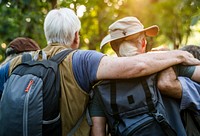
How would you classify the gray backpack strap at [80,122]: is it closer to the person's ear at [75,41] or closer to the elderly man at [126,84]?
the elderly man at [126,84]

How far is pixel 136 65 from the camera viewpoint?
94.6 inches

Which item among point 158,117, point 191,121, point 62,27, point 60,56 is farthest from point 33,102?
point 191,121

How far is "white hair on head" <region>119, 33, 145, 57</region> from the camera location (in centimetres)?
264

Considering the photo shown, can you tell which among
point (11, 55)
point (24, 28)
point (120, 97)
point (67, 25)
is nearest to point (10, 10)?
point (24, 28)

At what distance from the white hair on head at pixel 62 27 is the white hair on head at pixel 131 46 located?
0.35m

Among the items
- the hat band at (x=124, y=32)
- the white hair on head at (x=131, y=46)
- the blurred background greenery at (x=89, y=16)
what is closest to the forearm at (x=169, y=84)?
the white hair on head at (x=131, y=46)

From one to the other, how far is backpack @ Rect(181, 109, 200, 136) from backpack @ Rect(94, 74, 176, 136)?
0.38 ft

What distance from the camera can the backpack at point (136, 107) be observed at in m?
2.40

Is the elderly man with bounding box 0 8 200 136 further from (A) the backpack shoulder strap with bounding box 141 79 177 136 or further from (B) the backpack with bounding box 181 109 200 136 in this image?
(B) the backpack with bounding box 181 109 200 136

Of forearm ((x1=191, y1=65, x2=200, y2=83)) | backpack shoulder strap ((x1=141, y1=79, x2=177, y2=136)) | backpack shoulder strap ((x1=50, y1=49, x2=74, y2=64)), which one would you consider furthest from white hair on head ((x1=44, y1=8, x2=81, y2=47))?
forearm ((x1=191, y1=65, x2=200, y2=83))

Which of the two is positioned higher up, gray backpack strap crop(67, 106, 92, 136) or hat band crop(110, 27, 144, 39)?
hat band crop(110, 27, 144, 39)

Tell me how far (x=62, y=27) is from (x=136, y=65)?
0.62m

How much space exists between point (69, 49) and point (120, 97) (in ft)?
1.67

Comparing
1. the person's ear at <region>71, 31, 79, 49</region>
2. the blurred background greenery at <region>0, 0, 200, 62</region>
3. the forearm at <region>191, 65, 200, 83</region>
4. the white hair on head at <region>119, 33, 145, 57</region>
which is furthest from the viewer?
the blurred background greenery at <region>0, 0, 200, 62</region>
